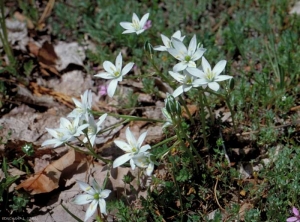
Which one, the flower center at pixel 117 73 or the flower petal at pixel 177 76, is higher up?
the flower petal at pixel 177 76

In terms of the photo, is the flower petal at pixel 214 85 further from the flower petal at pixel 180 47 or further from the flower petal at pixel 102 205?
the flower petal at pixel 102 205

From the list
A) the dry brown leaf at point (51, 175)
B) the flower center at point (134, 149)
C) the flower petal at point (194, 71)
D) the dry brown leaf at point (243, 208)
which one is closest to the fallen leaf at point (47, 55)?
the dry brown leaf at point (51, 175)

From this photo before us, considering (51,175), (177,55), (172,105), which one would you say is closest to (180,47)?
(177,55)

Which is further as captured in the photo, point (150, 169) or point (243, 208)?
point (243, 208)

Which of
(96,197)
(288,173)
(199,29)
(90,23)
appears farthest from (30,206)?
(199,29)

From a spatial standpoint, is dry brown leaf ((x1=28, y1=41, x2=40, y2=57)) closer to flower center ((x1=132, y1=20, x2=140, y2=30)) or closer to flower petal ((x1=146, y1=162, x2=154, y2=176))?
flower center ((x1=132, y1=20, x2=140, y2=30))

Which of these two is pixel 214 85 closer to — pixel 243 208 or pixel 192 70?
pixel 192 70

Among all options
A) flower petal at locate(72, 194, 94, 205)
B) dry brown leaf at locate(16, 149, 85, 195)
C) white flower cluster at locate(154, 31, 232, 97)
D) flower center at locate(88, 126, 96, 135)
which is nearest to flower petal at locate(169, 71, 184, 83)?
white flower cluster at locate(154, 31, 232, 97)

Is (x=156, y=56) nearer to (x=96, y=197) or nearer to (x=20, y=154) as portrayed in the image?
(x=20, y=154)

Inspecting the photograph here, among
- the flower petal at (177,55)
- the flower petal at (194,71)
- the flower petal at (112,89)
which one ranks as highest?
the flower petal at (177,55)
